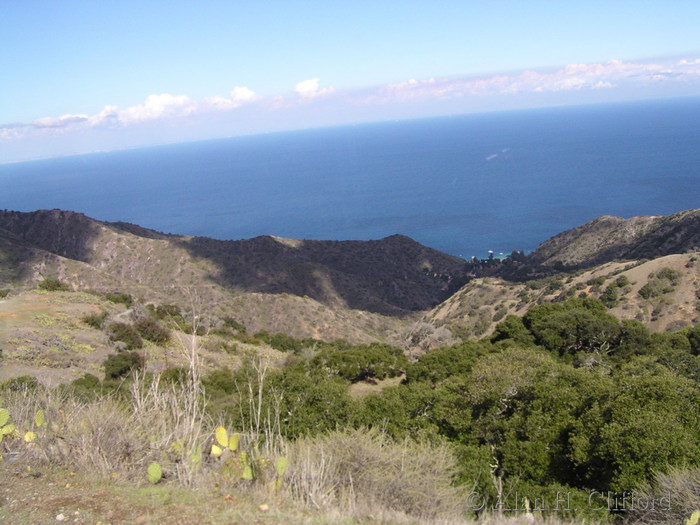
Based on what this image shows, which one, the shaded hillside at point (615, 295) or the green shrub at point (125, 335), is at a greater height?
the green shrub at point (125, 335)

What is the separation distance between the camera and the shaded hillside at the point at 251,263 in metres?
52.4

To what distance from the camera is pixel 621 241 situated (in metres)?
54.8

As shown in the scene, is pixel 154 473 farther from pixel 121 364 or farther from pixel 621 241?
pixel 621 241

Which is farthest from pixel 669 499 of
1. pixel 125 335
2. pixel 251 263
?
pixel 251 263

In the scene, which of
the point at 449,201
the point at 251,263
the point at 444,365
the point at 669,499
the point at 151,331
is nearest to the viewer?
the point at 669,499

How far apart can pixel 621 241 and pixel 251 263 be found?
44.3 meters

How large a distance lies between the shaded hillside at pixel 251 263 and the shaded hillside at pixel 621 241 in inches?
532

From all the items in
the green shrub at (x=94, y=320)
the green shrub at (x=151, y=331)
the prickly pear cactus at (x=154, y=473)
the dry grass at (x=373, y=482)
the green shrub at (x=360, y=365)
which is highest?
the prickly pear cactus at (x=154, y=473)

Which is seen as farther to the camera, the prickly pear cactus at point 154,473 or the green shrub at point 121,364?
the green shrub at point 121,364

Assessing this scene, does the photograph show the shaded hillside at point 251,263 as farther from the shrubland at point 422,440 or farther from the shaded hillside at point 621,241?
the shrubland at point 422,440

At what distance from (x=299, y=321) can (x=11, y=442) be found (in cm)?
3262

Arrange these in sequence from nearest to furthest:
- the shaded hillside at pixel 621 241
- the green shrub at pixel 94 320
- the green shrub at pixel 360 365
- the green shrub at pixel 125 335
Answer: the green shrub at pixel 360 365 < the green shrub at pixel 125 335 < the green shrub at pixel 94 320 < the shaded hillside at pixel 621 241

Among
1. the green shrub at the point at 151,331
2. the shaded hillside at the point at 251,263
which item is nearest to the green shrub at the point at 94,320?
the green shrub at the point at 151,331

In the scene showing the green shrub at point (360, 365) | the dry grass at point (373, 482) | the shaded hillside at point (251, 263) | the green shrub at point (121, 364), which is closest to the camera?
the dry grass at point (373, 482)
